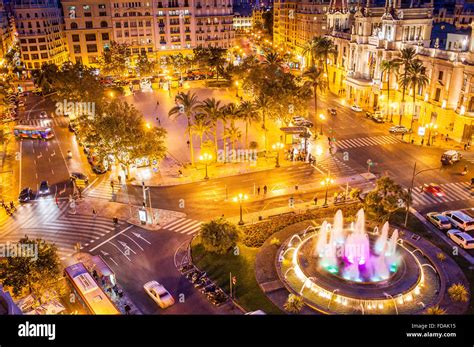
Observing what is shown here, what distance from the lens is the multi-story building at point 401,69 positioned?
3546 inches

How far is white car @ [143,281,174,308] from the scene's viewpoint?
4525 cm

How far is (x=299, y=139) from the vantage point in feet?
297

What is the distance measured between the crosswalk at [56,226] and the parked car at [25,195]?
145 cm

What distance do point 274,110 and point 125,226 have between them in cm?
3996

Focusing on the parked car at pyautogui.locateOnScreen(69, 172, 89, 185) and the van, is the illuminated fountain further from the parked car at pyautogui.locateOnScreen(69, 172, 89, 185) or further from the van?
the parked car at pyautogui.locateOnScreen(69, 172, 89, 185)

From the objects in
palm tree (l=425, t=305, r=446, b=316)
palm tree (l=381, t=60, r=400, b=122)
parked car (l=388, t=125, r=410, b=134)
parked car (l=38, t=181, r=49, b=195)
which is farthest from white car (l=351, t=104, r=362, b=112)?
parked car (l=38, t=181, r=49, b=195)

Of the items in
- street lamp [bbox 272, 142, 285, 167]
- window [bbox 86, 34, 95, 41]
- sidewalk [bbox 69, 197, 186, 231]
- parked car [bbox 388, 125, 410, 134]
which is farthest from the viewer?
window [bbox 86, 34, 95, 41]

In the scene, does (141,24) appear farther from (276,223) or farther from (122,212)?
(276,223)

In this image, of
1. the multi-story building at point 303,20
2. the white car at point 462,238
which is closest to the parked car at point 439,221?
the white car at point 462,238

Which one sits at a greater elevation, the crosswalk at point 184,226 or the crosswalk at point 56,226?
the crosswalk at point 184,226

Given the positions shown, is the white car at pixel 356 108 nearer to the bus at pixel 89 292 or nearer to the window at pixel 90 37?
the bus at pixel 89 292

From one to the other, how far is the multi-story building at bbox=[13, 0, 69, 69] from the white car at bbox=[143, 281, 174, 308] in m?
145

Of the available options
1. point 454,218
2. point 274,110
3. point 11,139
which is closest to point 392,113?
point 274,110

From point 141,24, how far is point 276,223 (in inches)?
5593
